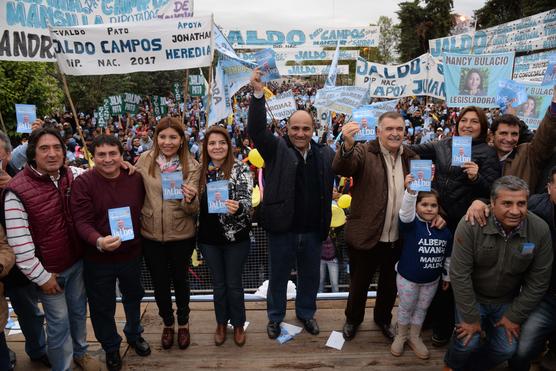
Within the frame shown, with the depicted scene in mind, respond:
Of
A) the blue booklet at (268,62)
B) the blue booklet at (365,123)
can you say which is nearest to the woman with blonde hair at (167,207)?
the blue booklet at (268,62)

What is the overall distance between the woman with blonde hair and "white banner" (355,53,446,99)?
243 inches

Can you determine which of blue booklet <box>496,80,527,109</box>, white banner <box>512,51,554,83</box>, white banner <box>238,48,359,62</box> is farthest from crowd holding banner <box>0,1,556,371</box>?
white banner <box>238,48,359,62</box>

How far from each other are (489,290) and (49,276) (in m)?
3.09

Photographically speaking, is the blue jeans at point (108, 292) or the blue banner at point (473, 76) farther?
the blue banner at point (473, 76)

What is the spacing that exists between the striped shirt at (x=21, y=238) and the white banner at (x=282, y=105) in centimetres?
462

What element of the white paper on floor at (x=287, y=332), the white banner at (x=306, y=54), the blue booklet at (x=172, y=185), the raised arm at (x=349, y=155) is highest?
the white banner at (x=306, y=54)

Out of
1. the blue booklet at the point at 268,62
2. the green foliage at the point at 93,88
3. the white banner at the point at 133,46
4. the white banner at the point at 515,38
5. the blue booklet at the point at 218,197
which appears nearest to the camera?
the blue booklet at the point at 218,197

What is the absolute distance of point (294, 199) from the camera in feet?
10.4

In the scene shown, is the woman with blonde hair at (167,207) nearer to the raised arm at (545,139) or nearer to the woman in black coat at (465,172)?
the woman in black coat at (465,172)

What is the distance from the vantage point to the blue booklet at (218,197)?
2865mm

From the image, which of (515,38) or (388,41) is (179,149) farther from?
(388,41)

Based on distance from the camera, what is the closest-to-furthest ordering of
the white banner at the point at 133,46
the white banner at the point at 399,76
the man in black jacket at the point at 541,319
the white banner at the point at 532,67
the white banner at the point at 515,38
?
the man in black jacket at the point at 541,319 → the white banner at the point at 133,46 → the white banner at the point at 399,76 → the white banner at the point at 532,67 → the white banner at the point at 515,38

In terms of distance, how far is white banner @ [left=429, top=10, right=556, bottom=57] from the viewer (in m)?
14.8

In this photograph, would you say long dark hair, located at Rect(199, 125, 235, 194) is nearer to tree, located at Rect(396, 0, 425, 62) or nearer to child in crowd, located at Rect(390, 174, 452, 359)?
child in crowd, located at Rect(390, 174, 452, 359)
